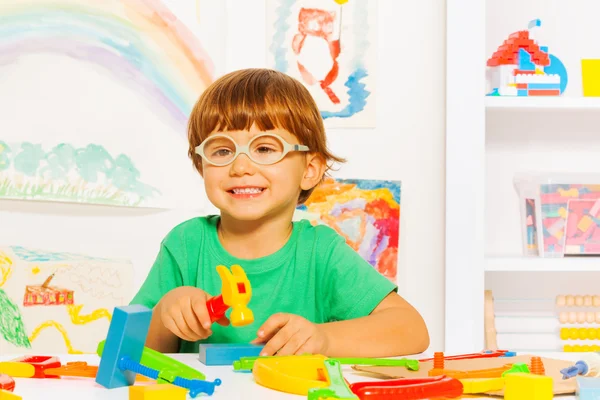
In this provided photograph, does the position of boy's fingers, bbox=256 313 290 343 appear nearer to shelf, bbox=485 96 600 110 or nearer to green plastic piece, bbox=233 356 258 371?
green plastic piece, bbox=233 356 258 371

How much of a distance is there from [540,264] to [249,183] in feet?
2.66

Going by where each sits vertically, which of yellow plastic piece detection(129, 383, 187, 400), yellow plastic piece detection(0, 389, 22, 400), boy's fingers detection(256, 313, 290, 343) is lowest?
yellow plastic piece detection(0, 389, 22, 400)

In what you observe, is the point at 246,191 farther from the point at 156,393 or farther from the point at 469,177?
the point at 469,177

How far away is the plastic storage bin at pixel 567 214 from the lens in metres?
1.65

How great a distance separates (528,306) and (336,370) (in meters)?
1.37

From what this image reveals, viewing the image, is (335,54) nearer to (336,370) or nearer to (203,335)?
(203,335)

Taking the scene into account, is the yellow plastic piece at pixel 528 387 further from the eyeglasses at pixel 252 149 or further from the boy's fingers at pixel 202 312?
the eyeglasses at pixel 252 149

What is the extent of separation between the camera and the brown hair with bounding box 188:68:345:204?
101 centimetres

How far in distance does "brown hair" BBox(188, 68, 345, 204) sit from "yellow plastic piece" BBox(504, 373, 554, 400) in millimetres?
569

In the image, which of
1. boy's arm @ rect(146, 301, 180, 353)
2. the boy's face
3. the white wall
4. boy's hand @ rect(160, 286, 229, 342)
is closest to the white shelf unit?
the white wall

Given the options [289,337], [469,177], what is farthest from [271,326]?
[469,177]

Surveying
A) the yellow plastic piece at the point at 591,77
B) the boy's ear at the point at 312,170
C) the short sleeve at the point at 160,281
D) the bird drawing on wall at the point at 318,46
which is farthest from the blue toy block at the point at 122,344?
the yellow plastic piece at the point at 591,77

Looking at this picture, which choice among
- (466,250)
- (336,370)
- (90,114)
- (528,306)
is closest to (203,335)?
(336,370)

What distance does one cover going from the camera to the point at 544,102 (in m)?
1.60
